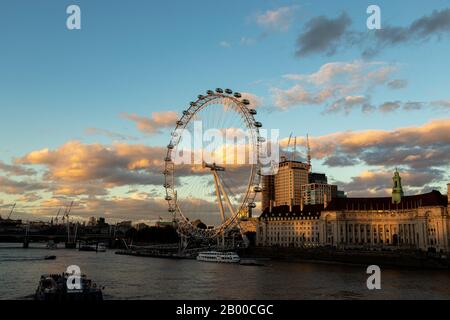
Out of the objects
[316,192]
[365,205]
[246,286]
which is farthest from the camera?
[316,192]

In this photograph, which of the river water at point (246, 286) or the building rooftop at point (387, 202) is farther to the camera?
the building rooftop at point (387, 202)

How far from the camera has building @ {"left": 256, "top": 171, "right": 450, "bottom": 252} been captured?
313 feet

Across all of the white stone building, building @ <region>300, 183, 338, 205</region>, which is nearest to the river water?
the white stone building

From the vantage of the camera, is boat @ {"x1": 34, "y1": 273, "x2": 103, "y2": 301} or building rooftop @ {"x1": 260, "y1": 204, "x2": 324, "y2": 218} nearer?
boat @ {"x1": 34, "y1": 273, "x2": 103, "y2": 301}

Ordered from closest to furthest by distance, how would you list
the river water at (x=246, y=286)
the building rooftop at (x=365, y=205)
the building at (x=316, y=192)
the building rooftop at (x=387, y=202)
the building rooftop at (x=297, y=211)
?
the river water at (x=246, y=286), the building rooftop at (x=387, y=202), the building rooftop at (x=365, y=205), the building rooftop at (x=297, y=211), the building at (x=316, y=192)

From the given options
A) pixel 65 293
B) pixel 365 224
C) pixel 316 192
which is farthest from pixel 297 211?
pixel 65 293

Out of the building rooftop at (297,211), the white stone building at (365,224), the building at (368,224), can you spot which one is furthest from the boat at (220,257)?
the building rooftop at (297,211)

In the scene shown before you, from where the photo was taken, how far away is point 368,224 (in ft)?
364

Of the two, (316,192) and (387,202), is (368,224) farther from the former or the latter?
(316,192)

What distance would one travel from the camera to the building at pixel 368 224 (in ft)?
313

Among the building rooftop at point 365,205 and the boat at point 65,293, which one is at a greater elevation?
the building rooftop at point 365,205

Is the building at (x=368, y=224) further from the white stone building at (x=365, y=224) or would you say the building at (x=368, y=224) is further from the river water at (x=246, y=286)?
the river water at (x=246, y=286)

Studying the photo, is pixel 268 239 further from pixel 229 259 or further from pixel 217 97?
pixel 217 97

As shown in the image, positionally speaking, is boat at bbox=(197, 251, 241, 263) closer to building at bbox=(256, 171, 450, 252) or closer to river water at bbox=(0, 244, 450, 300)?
river water at bbox=(0, 244, 450, 300)
